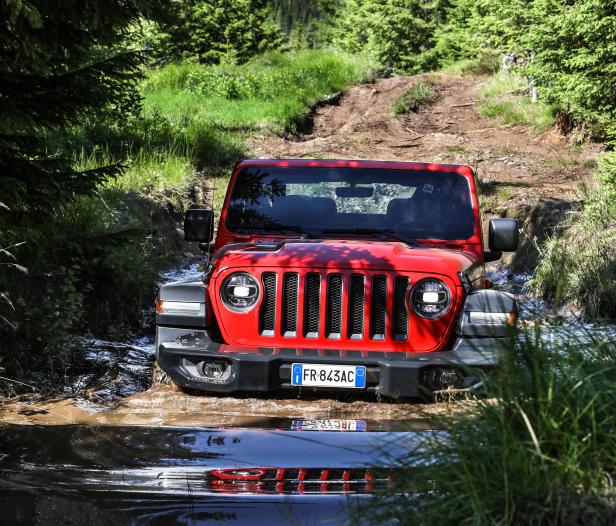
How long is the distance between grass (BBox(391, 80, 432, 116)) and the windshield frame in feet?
53.1

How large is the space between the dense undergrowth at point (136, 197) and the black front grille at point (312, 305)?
170 cm

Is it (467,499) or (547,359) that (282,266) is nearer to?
(547,359)

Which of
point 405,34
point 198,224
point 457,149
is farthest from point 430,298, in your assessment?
point 405,34

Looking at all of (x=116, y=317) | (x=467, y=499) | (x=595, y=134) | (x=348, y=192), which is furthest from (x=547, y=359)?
(x=595, y=134)

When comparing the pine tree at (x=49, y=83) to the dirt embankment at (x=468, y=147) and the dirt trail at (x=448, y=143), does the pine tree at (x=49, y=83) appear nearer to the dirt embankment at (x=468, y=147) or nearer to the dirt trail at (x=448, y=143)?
the dirt embankment at (x=468, y=147)

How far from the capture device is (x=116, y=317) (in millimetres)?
8445

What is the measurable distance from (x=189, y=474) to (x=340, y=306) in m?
1.99

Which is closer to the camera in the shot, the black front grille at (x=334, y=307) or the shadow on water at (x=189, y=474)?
the shadow on water at (x=189, y=474)

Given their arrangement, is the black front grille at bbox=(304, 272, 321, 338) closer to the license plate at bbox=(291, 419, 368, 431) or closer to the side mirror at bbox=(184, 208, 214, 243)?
the license plate at bbox=(291, 419, 368, 431)

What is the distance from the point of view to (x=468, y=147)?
18.6m

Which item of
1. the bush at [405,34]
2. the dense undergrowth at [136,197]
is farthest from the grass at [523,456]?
the bush at [405,34]

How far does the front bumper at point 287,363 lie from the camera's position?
5223 millimetres

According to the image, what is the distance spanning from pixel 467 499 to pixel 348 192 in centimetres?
420

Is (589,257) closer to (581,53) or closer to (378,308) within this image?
(581,53)
